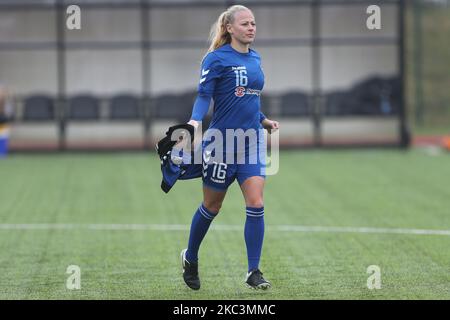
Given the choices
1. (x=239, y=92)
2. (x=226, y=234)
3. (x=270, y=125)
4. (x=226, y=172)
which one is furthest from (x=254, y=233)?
(x=226, y=234)

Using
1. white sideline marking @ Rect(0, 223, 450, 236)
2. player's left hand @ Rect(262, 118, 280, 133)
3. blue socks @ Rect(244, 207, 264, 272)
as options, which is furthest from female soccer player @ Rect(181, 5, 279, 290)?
white sideline marking @ Rect(0, 223, 450, 236)

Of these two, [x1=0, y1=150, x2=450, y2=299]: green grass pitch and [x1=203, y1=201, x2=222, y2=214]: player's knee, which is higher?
[x1=203, y1=201, x2=222, y2=214]: player's knee

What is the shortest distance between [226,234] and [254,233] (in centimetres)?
360

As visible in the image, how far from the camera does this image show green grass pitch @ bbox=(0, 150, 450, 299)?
936 cm

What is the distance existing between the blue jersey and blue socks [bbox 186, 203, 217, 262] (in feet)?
2.28

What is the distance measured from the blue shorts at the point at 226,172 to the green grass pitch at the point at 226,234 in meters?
0.84

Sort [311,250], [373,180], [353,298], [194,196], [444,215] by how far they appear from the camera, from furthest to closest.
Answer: [373,180]
[194,196]
[444,215]
[311,250]
[353,298]

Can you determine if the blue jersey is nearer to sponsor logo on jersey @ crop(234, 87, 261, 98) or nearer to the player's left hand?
sponsor logo on jersey @ crop(234, 87, 261, 98)

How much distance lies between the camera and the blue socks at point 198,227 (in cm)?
932

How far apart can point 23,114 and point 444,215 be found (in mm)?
15935

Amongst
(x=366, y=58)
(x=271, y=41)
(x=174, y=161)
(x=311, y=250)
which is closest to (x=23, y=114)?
(x=271, y=41)

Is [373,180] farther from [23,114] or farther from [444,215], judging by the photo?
[23,114]

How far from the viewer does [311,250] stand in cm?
1146

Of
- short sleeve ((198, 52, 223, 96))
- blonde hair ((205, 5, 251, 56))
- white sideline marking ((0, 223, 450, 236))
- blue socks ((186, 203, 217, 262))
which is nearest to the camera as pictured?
short sleeve ((198, 52, 223, 96))
